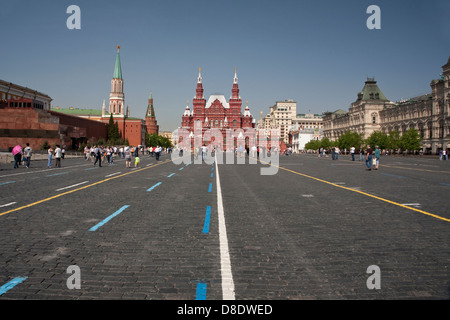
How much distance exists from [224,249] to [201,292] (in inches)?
64.7

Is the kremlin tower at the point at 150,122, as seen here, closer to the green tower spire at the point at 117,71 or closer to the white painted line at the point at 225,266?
the green tower spire at the point at 117,71

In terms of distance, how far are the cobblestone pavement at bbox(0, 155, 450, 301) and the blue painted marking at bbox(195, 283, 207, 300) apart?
0.04 ft

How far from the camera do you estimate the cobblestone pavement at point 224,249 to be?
13.1 ft

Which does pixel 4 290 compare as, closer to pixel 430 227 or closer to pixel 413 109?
pixel 430 227

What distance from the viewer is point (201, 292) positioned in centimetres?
390

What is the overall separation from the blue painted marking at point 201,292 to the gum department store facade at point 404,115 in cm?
8175

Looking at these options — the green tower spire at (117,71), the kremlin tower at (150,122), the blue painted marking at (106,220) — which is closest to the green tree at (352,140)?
A: the blue painted marking at (106,220)

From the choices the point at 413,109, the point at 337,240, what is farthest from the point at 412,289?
the point at 413,109

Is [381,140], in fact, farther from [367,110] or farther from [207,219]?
[207,219]

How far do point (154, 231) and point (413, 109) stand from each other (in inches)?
3700

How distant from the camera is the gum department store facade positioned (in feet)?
243

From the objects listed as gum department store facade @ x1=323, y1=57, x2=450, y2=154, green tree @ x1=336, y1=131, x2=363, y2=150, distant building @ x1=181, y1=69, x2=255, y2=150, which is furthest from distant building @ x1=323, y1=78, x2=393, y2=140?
distant building @ x1=181, y1=69, x2=255, y2=150

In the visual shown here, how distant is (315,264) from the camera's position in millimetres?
4801

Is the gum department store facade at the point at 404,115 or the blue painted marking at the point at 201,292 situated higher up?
the gum department store facade at the point at 404,115
